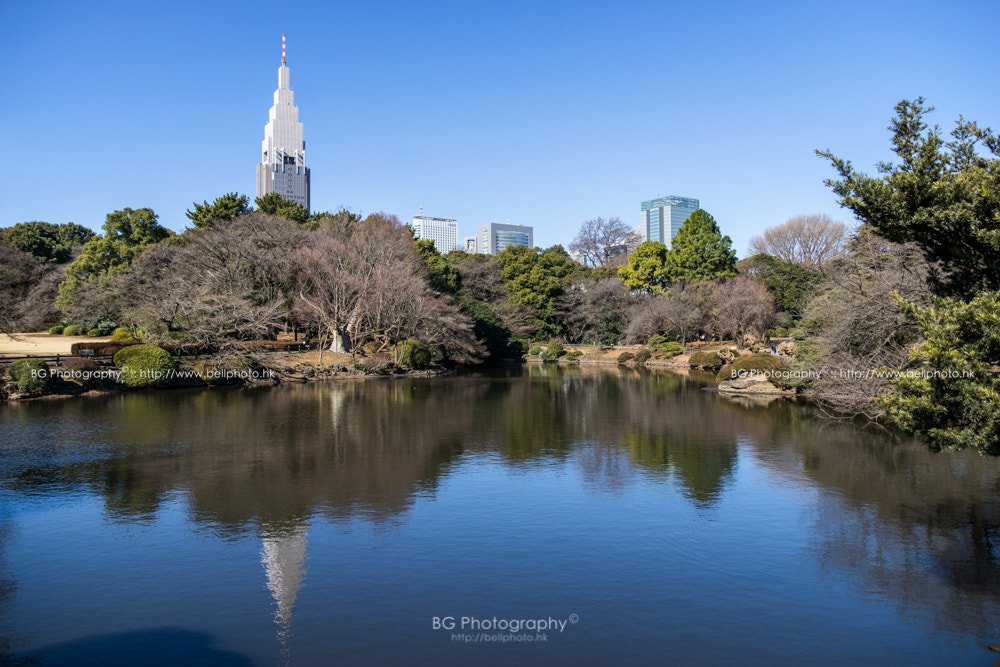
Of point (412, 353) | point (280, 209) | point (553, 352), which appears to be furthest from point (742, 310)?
point (280, 209)

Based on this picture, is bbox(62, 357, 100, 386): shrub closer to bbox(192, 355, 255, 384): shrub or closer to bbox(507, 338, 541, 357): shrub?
bbox(192, 355, 255, 384): shrub

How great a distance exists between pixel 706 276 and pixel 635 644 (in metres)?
47.0

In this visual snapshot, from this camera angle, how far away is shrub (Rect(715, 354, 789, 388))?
89.0 feet

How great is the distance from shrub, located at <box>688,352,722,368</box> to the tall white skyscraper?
410ft

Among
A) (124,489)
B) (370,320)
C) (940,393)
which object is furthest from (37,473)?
(370,320)

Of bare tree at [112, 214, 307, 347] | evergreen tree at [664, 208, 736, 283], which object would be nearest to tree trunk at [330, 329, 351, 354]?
bare tree at [112, 214, 307, 347]

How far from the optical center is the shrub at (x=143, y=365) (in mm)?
26000

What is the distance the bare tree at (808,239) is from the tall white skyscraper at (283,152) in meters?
114

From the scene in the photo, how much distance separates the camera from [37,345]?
109 feet

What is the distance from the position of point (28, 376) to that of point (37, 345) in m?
12.8

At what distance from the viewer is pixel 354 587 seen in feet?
26.2

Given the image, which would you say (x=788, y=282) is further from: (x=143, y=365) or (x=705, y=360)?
(x=143, y=365)

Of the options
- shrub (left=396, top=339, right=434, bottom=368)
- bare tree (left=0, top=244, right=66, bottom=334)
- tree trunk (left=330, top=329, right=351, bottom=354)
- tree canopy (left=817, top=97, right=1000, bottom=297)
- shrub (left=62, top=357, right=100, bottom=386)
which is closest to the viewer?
tree canopy (left=817, top=97, right=1000, bottom=297)

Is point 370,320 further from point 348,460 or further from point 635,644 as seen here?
point 635,644
